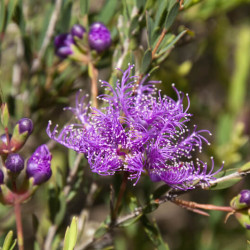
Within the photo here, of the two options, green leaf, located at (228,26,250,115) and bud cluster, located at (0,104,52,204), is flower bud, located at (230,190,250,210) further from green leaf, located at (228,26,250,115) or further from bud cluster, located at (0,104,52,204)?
green leaf, located at (228,26,250,115)

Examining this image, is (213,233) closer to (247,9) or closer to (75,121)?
(75,121)

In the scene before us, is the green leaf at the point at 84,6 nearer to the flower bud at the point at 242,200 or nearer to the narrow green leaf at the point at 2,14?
the narrow green leaf at the point at 2,14

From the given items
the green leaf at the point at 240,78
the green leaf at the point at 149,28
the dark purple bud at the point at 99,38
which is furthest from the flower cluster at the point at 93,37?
the green leaf at the point at 240,78

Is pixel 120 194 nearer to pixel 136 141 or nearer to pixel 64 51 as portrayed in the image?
pixel 136 141

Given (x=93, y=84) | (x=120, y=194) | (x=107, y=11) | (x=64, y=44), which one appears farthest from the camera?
(x=107, y=11)

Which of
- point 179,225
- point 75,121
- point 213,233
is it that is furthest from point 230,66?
point 75,121

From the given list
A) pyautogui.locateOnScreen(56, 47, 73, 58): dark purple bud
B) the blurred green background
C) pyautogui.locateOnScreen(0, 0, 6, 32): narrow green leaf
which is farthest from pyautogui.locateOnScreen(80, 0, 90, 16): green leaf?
pyautogui.locateOnScreen(0, 0, 6, 32): narrow green leaf

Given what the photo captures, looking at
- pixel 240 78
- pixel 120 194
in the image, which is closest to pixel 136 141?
pixel 120 194
